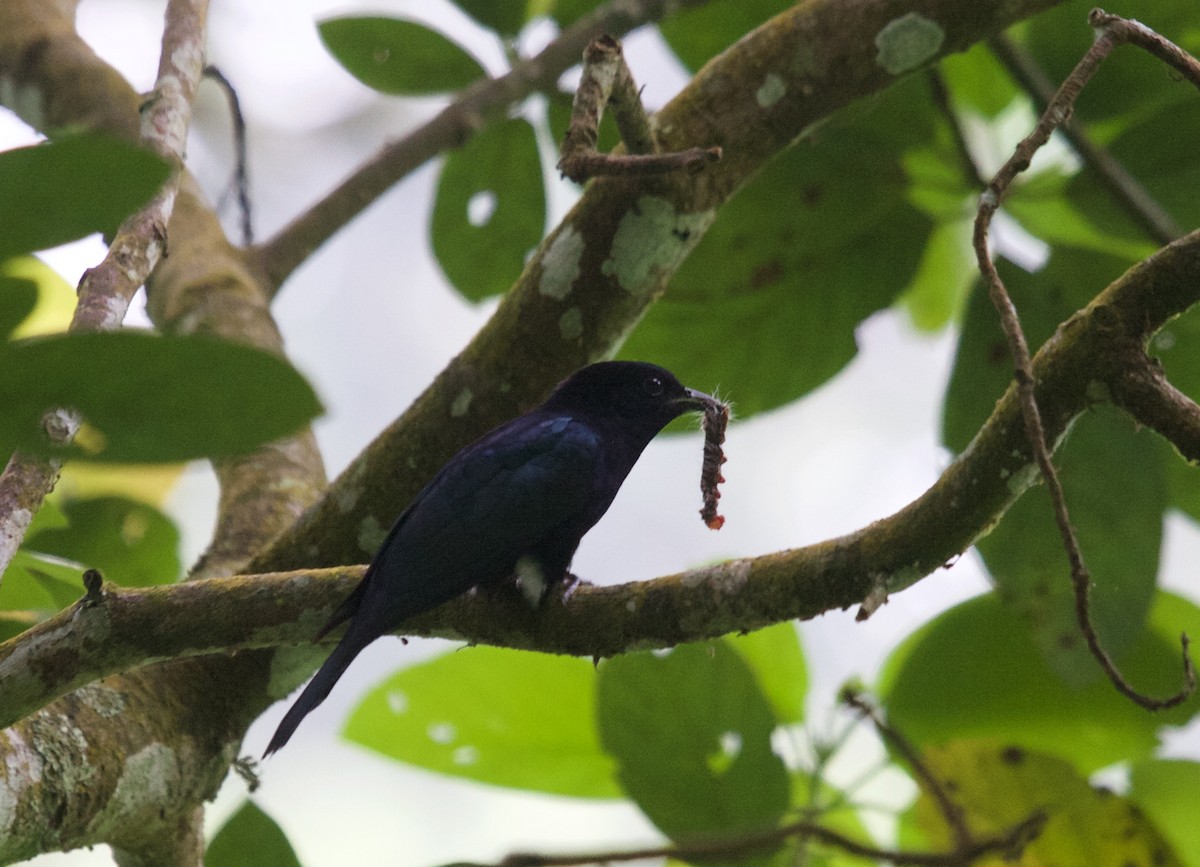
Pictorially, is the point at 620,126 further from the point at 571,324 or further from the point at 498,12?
the point at 498,12

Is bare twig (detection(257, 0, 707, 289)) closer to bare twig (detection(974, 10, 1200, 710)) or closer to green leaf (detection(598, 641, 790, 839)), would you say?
green leaf (detection(598, 641, 790, 839))

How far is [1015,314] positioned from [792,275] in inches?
80.7

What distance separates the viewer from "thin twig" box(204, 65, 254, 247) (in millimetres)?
4180

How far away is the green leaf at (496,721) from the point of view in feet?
12.5

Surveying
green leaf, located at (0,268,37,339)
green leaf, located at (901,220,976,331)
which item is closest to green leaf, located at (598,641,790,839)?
green leaf, located at (0,268,37,339)

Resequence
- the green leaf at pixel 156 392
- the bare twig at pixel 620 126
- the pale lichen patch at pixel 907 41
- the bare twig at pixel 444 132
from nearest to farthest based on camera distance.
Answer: the green leaf at pixel 156 392, the bare twig at pixel 620 126, the pale lichen patch at pixel 907 41, the bare twig at pixel 444 132

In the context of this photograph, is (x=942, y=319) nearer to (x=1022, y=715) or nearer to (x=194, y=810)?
(x=1022, y=715)

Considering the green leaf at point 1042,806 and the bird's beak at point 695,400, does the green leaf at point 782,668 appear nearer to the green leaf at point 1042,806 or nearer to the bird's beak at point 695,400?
the green leaf at point 1042,806

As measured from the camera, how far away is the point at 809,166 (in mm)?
3986

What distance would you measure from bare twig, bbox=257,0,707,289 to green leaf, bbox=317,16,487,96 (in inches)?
3.5

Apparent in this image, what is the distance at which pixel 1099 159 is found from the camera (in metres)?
3.97

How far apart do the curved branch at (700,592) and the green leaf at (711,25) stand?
7.63 feet

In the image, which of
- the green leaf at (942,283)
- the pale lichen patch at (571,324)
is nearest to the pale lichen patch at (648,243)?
the pale lichen patch at (571,324)

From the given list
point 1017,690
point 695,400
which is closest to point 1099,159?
point 695,400
